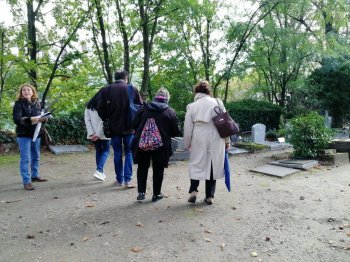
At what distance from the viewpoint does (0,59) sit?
9.70 m

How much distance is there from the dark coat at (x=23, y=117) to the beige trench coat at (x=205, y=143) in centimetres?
285

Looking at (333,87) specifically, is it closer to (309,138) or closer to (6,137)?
(309,138)

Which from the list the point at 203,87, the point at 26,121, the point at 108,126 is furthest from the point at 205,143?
the point at 26,121

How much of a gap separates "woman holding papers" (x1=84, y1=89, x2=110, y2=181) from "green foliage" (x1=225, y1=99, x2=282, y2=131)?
953cm

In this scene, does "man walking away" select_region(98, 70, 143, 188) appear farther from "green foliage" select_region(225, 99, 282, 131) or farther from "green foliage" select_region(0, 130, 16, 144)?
"green foliage" select_region(225, 99, 282, 131)

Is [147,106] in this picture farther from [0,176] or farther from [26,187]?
[0,176]

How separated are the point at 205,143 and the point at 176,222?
49.2 inches

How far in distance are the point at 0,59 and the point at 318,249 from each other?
966cm

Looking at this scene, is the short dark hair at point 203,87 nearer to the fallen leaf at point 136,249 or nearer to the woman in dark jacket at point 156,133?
the woman in dark jacket at point 156,133

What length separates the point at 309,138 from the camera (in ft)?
27.9

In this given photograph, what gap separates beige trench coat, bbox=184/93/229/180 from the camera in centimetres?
488

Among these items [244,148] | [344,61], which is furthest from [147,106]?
[344,61]

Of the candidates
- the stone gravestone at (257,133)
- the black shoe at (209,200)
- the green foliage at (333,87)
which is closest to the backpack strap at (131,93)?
the black shoe at (209,200)

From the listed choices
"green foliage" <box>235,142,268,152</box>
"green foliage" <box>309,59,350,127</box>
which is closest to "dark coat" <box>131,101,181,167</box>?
"green foliage" <box>235,142,268,152</box>
